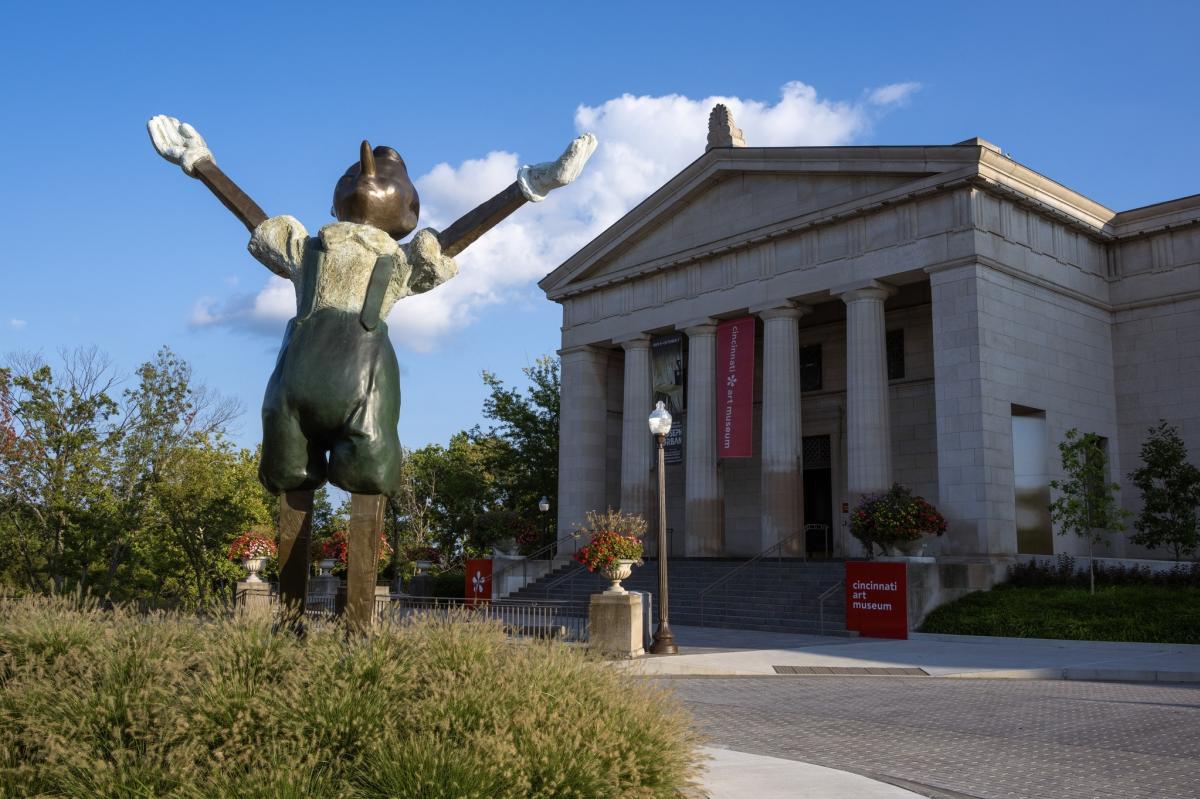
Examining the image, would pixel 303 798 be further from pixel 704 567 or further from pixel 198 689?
pixel 704 567

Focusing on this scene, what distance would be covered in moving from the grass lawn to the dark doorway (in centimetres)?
1200

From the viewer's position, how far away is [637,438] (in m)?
37.2

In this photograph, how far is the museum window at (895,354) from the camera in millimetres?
35188

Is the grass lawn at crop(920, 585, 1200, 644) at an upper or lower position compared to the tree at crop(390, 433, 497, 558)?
lower

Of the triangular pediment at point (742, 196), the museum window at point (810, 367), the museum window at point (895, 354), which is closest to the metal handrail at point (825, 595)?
the museum window at point (895, 354)

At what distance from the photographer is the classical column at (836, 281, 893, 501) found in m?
29.4

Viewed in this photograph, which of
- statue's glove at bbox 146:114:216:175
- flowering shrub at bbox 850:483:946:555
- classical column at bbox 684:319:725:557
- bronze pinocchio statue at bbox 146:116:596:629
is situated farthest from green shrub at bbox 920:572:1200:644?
statue's glove at bbox 146:114:216:175

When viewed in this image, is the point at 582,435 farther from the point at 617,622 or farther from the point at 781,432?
the point at 617,622

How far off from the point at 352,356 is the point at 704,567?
26036 millimetres

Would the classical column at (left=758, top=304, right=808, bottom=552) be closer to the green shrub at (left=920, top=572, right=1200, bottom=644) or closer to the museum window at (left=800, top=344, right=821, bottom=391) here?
the museum window at (left=800, top=344, right=821, bottom=391)

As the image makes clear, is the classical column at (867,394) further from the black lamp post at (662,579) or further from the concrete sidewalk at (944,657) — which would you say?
the black lamp post at (662,579)

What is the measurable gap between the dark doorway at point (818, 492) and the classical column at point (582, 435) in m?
7.68

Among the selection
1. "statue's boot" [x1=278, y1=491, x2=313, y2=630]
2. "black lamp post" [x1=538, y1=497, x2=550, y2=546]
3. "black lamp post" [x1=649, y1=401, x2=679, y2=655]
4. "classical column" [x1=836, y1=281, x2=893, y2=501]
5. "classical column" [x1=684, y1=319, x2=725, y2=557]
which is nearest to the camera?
"statue's boot" [x1=278, y1=491, x2=313, y2=630]

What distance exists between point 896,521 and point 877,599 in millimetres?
3002
